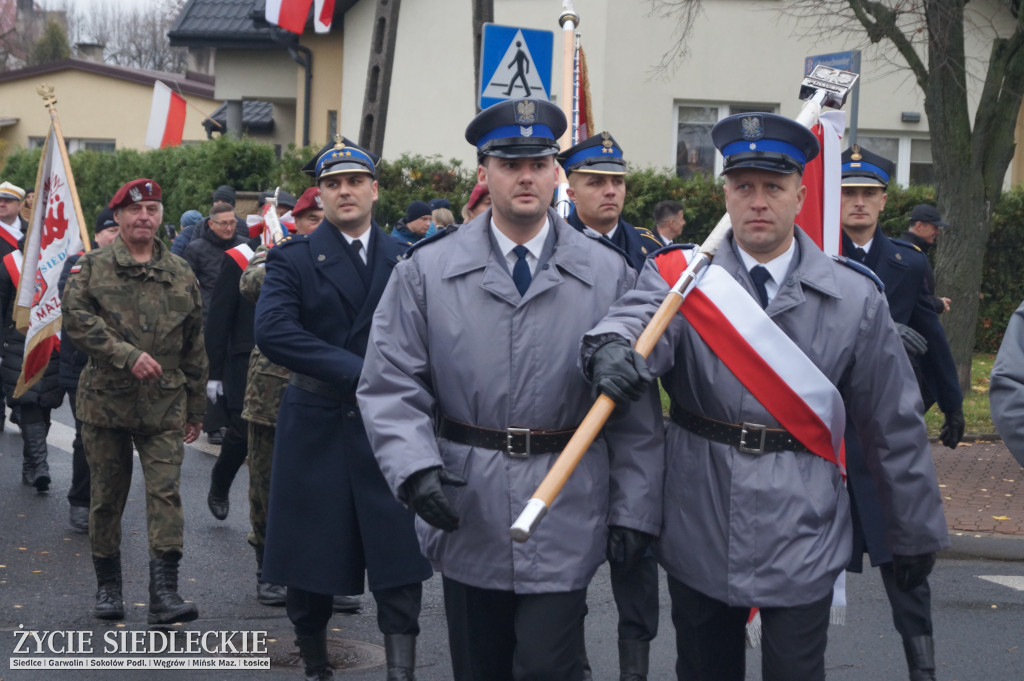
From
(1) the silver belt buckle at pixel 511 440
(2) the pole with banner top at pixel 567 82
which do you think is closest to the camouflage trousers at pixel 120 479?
(2) the pole with banner top at pixel 567 82

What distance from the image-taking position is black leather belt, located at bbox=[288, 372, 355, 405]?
17.4 ft

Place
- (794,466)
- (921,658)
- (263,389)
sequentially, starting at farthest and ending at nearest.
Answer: (263,389), (921,658), (794,466)

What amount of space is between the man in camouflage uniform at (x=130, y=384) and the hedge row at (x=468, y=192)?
362 inches

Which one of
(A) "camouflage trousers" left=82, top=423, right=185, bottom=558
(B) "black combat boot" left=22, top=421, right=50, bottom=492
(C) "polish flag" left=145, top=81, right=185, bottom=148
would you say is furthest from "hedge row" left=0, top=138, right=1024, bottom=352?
(A) "camouflage trousers" left=82, top=423, right=185, bottom=558

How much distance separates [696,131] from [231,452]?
14.0 meters

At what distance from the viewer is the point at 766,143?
3.96 m

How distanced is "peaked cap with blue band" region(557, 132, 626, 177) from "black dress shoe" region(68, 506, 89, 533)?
13.0ft

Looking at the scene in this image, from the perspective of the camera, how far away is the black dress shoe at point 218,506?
8.54 metres

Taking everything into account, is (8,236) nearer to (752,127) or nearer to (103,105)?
(752,127)

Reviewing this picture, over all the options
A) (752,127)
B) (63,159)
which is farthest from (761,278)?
(63,159)

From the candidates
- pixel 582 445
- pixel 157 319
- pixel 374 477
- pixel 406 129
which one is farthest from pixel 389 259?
pixel 406 129

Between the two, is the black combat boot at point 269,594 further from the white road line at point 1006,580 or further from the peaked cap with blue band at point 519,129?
the white road line at point 1006,580

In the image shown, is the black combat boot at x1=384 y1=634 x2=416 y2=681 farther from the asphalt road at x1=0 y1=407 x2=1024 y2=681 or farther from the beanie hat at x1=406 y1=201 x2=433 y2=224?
Result: the beanie hat at x1=406 y1=201 x2=433 y2=224

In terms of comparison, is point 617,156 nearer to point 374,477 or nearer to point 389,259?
point 389,259
